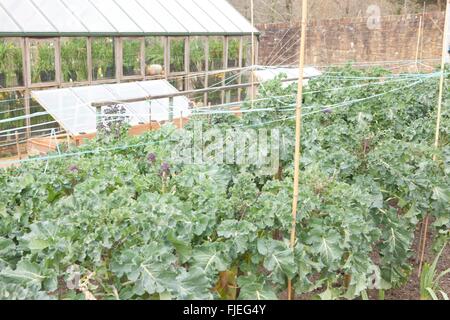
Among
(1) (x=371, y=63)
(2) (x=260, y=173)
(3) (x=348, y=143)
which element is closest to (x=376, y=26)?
(1) (x=371, y=63)

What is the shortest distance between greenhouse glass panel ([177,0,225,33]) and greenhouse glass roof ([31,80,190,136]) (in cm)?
273

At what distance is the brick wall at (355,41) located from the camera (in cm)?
1265

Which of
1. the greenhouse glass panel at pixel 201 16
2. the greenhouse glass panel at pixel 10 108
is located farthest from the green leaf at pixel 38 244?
the greenhouse glass panel at pixel 201 16

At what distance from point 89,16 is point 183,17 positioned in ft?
8.30

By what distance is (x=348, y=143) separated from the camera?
4.52 m

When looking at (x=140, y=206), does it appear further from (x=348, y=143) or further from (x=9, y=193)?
(x=348, y=143)

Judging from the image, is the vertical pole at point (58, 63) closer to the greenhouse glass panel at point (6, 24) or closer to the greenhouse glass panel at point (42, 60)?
the greenhouse glass panel at point (42, 60)

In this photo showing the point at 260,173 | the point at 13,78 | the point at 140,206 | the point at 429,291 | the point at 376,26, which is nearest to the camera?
the point at 140,206

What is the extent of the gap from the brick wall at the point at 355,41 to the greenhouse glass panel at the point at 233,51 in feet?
7.39

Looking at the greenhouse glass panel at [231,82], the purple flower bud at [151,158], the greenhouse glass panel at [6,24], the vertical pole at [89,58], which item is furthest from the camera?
the greenhouse glass panel at [231,82]

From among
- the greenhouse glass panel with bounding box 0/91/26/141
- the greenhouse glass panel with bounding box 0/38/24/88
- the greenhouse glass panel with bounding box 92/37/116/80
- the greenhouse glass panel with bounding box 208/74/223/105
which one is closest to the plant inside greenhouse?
the greenhouse glass panel with bounding box 0/38/24/88

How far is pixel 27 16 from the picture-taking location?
866 centimetres

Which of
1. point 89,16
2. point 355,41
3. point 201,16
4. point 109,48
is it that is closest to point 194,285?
point 109,48
